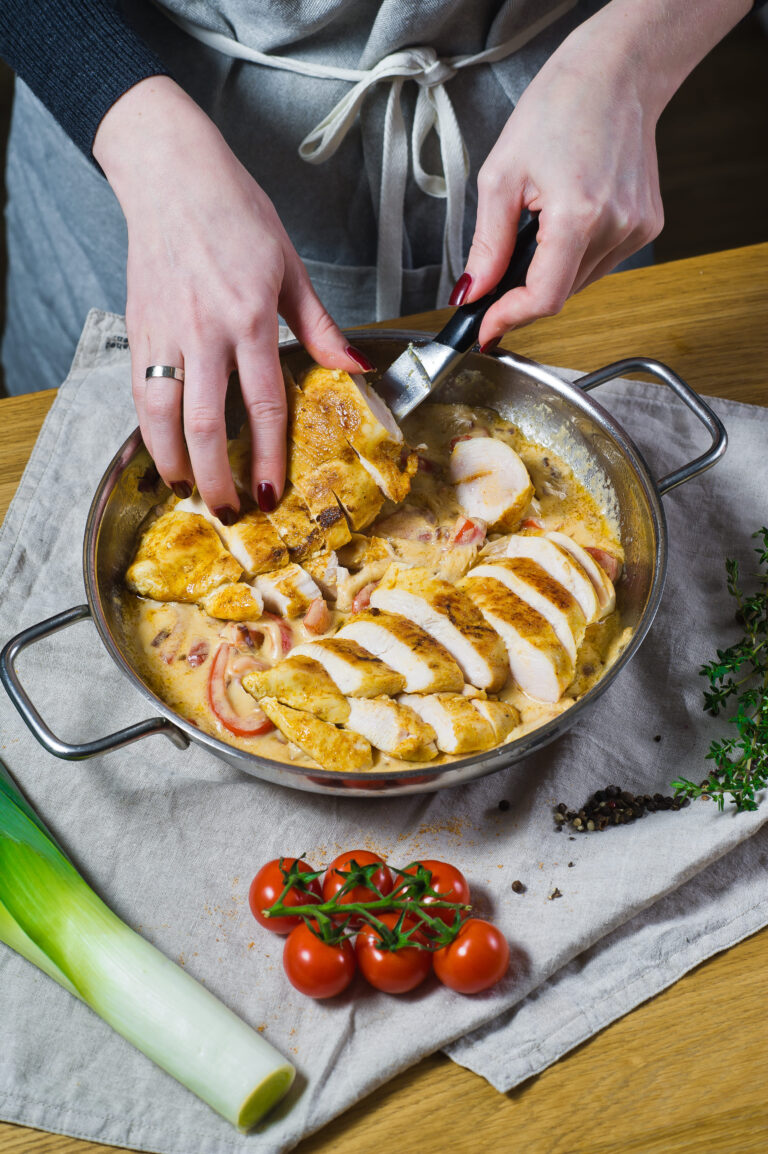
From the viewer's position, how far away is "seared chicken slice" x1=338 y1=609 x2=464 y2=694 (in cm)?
184

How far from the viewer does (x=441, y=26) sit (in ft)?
7.57

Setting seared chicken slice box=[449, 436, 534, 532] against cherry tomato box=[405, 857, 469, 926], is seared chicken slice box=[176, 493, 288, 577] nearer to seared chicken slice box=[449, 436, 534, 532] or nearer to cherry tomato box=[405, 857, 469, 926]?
seared chicken slice box=[449, 436, 534, 532]

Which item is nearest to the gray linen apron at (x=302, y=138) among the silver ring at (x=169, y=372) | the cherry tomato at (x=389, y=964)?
the silver ring at (x=169, y=372)

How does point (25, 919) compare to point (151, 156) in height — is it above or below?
below

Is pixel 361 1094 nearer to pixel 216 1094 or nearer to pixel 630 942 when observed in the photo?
pixel 216 1094

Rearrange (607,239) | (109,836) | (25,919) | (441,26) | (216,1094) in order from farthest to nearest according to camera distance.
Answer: (441,26) → (607,239) → (109,836) → (25,919) → (216,1094)

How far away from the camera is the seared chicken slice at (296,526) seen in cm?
206

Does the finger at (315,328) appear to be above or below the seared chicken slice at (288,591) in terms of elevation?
above

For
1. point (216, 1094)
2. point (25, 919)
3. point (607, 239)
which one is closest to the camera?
point (216, 1094)

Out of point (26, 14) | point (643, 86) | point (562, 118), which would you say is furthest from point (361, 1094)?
point (26, 14)

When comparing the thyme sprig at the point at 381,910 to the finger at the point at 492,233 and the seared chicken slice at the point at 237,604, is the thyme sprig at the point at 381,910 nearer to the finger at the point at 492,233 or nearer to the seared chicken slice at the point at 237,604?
the seared chicken slice at the point at 237,604

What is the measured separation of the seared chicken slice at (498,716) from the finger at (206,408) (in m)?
0.66

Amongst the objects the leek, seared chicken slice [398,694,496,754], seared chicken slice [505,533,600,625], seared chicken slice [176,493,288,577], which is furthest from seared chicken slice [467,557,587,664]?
the leek

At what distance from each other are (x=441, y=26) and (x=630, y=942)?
2.01m
